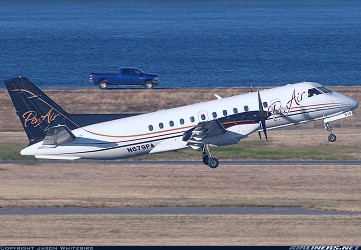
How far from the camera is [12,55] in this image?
146 m

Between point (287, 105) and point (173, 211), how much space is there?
12310mm

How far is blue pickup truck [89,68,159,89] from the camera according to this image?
2840 inches

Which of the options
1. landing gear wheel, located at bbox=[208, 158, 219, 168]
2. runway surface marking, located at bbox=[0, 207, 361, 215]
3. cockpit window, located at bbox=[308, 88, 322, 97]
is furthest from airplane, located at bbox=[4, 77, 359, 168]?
runway surface marking, located at bbox=[0, 207, 361, 215]

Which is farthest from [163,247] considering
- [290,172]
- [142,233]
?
[290,172]

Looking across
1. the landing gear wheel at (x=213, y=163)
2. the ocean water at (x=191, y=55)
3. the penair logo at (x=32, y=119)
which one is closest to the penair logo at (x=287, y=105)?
the landing gear wheel at (x=213, y=163)

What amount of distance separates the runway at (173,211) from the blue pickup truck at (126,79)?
4095 centimetres

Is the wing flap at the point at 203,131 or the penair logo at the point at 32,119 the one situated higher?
the penair logo at the point at 32,119

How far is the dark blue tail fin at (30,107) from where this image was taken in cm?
3709

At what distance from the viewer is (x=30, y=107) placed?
3734 centimetres

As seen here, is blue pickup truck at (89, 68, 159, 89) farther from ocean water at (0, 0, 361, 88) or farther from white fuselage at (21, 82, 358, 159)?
white fuselage at (21, 82, 358, 159)

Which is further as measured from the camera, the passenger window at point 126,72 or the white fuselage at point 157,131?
the passenger window at point 126,72

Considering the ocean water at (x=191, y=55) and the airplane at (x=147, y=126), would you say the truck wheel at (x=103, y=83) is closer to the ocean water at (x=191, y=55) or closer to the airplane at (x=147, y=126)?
the ocean water at (x=191, y=55)

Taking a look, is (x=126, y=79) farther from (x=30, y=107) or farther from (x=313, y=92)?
(x=313, y=92)

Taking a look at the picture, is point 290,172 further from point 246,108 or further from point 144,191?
point 144,191
